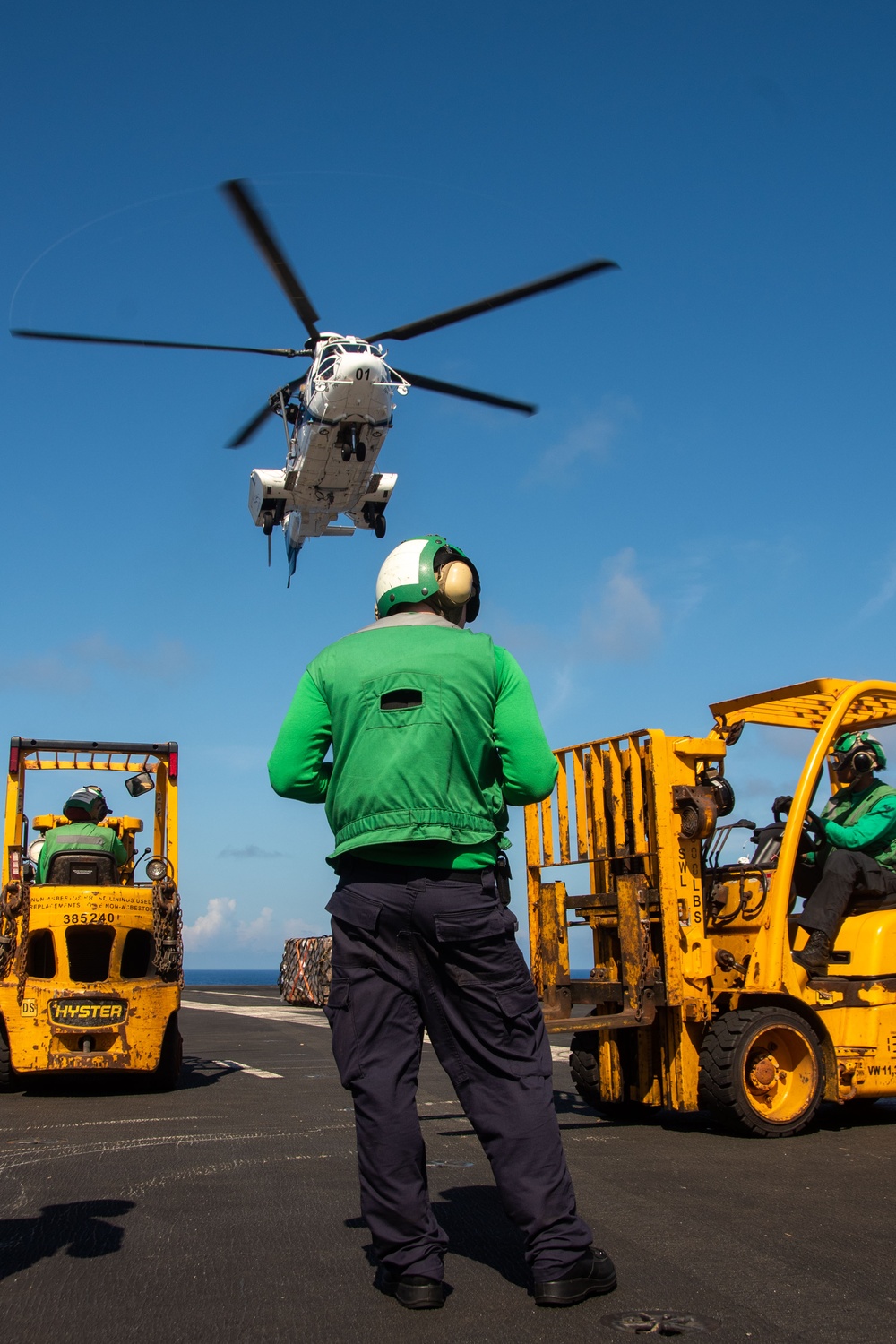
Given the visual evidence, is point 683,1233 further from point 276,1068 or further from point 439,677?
point 276,1068

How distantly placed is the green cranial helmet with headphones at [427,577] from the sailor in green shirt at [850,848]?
13.4ft

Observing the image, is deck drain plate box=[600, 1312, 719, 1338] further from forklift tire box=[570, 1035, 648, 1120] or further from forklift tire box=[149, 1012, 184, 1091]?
forklift tire box=[149, 1012, 184, 1091]

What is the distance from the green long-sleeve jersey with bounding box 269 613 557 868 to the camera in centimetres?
320

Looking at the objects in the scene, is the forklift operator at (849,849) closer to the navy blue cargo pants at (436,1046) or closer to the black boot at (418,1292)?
the navy blue cargo pants at (436,1046)

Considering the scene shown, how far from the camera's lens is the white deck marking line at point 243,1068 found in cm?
973

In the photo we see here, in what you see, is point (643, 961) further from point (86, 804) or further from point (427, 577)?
point (86, 804)

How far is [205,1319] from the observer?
2807mm

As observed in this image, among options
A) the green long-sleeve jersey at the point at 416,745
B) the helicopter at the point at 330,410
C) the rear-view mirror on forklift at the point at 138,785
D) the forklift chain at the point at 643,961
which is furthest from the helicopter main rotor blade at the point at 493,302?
the green long-sleeve jersey at the point at 416,745

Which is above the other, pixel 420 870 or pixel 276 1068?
pixel 420 870

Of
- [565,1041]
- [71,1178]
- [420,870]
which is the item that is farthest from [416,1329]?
[565,1041]

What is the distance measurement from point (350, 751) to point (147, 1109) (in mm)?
5071

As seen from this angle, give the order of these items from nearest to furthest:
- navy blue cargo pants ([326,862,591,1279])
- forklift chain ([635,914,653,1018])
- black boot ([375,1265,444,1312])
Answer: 1. black boot ([375,1265,444,1312])
2. navy blue cargo pants ([326,862,591,1279])
3. forklift chain ([635,914,653,1018])

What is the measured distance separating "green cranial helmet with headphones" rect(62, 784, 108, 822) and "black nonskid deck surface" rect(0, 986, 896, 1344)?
3.43 meters

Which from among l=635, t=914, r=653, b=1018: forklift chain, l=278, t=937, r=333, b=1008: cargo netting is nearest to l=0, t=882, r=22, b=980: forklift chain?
l=635, t=914, r=653, b=1018: forklift chain
